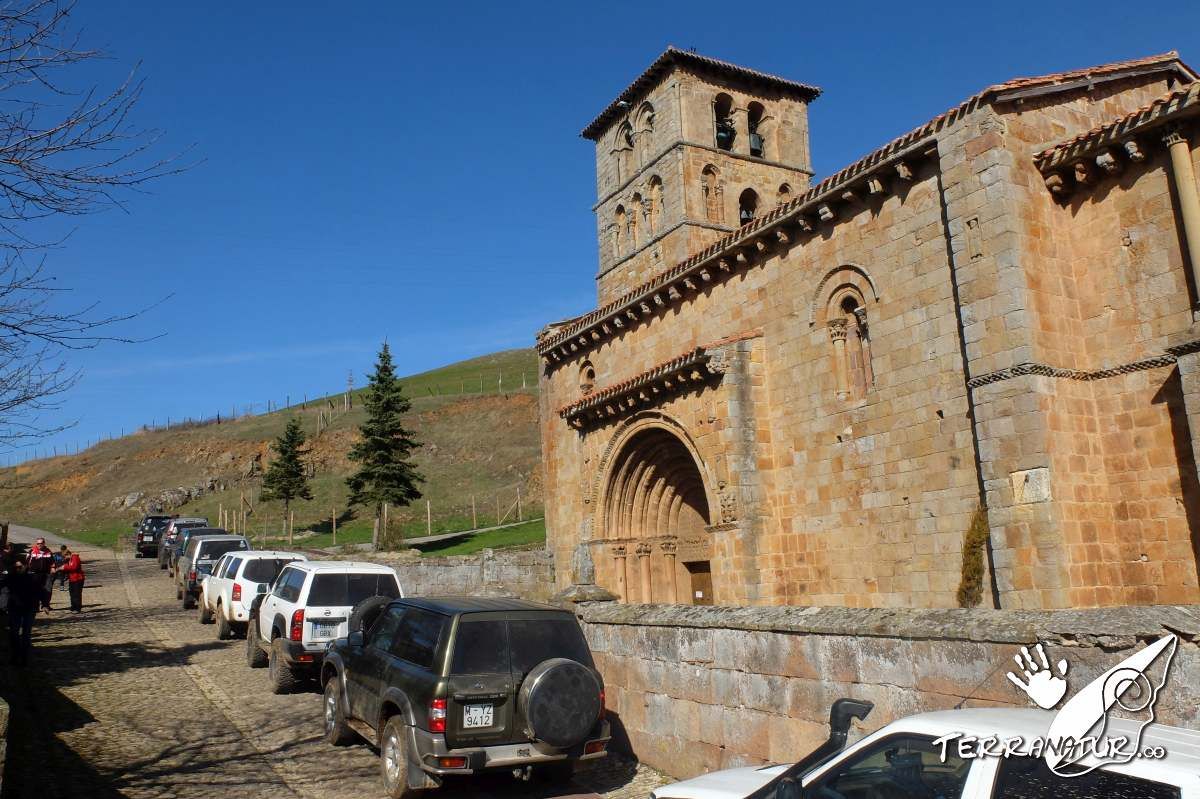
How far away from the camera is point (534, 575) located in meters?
23.2

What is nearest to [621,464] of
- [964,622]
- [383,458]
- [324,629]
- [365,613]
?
[324,629]

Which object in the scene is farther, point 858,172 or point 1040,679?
point 858,172

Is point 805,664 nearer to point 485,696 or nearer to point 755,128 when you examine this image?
point 485,696

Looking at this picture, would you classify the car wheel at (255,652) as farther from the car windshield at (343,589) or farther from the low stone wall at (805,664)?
the low stone wall at (805,664)

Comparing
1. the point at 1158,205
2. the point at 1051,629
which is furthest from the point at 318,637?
the point at 1158,205

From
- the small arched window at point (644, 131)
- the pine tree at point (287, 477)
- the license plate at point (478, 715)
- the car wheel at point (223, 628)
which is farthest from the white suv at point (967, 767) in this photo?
the pine tree at point (287, 477)

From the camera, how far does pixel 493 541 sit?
34.8 m

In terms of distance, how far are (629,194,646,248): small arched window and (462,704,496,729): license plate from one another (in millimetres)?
24285

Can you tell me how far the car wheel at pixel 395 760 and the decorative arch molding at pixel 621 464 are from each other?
9.63 metres

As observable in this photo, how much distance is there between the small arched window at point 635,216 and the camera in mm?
29891

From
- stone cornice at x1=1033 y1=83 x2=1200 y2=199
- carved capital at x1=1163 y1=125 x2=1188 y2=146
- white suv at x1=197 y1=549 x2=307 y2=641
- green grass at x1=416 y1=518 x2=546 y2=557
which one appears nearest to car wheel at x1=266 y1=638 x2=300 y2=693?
white suv at x1=197 y1=549 x2=307 y2=641

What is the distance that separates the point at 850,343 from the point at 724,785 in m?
11.0

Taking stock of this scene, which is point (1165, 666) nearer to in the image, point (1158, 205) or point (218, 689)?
point (1158, 205)

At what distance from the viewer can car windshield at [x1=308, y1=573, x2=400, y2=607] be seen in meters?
11.8
